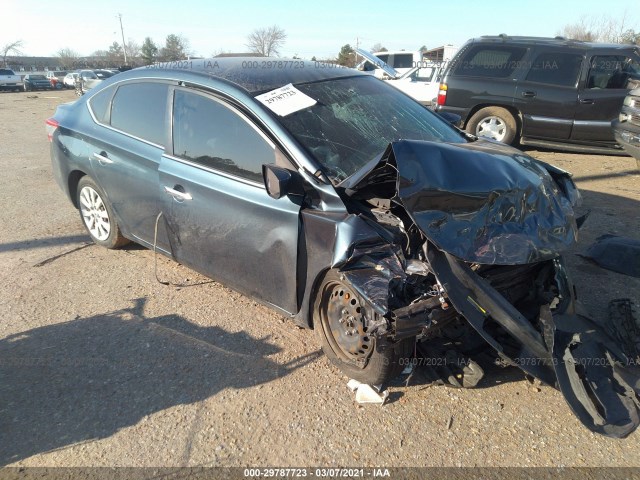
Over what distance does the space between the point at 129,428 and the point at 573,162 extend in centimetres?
841

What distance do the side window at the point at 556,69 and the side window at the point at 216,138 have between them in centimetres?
703

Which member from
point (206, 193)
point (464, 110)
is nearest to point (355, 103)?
point (206, 193)

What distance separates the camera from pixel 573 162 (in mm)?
8367

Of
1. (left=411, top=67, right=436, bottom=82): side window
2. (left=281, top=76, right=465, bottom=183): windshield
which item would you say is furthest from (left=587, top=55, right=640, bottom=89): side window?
(left=411, top=67, right=436, bottom=82): side window

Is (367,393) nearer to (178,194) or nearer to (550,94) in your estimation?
(178,194)

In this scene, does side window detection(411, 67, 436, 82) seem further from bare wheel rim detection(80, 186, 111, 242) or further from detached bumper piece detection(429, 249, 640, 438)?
detached bumper piece detection(429, 249, 640, 438)

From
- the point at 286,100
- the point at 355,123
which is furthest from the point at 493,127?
the point at 286,100

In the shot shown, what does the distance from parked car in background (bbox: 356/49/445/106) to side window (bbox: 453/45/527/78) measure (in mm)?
3742

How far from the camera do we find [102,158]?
411cm

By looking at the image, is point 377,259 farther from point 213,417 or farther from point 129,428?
point 129,428

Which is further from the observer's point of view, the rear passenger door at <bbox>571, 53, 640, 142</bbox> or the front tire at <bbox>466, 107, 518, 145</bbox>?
the front tire at <bbox>466, 107, 518, 145</bbox>

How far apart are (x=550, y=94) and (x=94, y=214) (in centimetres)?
758

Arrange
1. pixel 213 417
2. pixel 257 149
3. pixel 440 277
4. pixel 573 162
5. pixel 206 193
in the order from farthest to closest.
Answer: pixel 573 162
pixel 206 193
pixel 257 149
pixel 213 417
pixel 440 277

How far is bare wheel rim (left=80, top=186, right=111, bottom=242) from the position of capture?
4.48 metres
